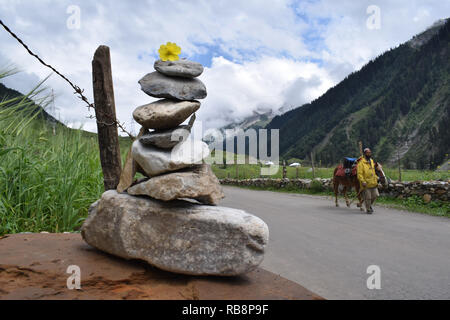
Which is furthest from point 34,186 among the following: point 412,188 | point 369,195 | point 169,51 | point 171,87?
point 412,188

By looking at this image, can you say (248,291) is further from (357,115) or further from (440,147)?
(357,115)

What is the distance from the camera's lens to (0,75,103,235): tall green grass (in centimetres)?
432

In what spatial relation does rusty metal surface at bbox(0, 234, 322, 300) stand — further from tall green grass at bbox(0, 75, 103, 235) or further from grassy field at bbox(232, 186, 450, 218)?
grassy field at bbox(232, 186, 450, 218)

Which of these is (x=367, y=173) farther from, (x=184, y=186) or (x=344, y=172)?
(x=184, y=186)

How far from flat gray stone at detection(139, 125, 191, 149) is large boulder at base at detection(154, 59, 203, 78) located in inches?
21.9

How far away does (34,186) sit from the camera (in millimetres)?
4480

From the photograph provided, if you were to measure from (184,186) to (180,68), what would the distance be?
123 centimetres

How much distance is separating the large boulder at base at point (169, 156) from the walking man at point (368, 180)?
27.1 ft

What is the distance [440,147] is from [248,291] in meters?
72.7

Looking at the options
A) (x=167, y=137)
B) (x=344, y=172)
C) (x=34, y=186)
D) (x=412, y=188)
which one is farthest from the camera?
(x=412, y=188)

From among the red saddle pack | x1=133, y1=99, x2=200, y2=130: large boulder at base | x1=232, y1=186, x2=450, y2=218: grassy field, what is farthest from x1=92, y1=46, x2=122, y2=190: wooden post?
x1=232, y1=186, x2=450, y2=218: grassy field

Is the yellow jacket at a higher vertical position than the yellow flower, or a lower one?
lower

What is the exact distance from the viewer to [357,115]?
11175 centimetres

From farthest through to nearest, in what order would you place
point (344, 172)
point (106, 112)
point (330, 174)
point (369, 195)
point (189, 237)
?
point (330, 174) < point (344, 172) < point (369, 195) < point (106, 112) < point (189, 237)
